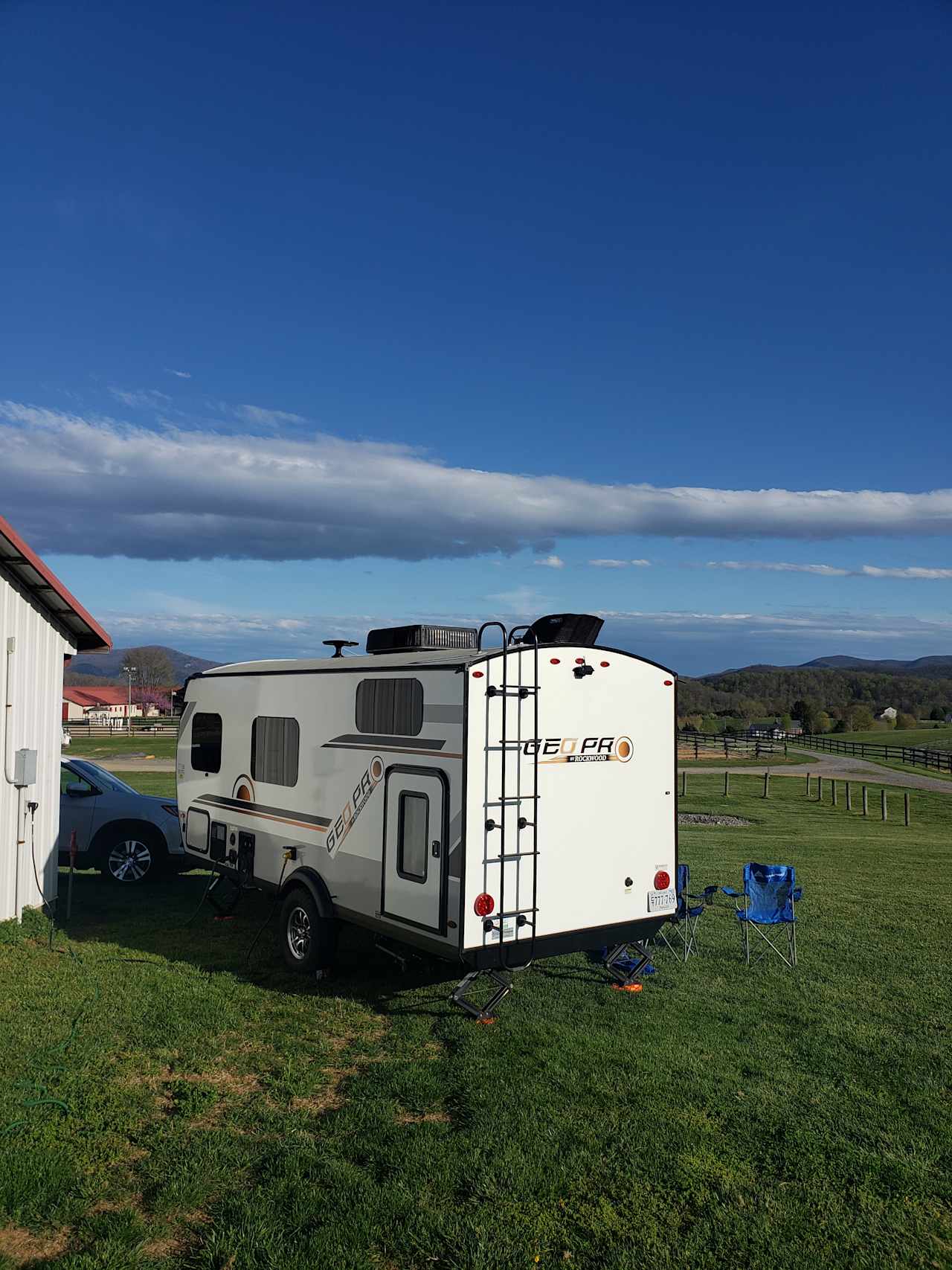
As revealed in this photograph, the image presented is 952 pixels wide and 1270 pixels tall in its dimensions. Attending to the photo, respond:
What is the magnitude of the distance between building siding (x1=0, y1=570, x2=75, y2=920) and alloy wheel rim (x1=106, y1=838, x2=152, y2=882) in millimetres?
1613

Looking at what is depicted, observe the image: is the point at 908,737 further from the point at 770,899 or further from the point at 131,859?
the point at 131,859

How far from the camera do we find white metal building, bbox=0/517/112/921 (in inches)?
406

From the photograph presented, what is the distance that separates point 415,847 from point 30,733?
19.6 feet

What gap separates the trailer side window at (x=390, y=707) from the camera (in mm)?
7613

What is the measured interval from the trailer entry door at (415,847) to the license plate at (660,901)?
2.06 meters

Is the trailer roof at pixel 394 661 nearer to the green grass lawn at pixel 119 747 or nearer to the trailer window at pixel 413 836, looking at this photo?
the trailer window at pixel 413 836

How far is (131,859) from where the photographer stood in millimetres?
13031

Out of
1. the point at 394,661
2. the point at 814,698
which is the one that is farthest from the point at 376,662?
the point at 814,698

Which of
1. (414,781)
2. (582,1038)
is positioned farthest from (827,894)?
(414,781)

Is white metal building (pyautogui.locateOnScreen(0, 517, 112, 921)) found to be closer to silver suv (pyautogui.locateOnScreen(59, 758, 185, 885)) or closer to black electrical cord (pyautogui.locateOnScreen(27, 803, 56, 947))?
black electrical cord (pyautogui.locateOnScreen(27, 803, 56, 947))

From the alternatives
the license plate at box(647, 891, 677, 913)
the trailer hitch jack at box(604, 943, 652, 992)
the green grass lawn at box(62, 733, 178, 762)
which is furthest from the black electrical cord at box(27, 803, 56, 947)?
the green grass lawn at box(62, 733, 178, 762)

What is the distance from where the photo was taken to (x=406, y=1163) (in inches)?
200

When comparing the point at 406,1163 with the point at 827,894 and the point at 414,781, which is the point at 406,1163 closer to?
the point at 414,781

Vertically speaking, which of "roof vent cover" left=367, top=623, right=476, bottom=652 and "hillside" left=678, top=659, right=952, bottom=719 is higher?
"roof vent cover" left=367, top=623, right=476, bottom=652
